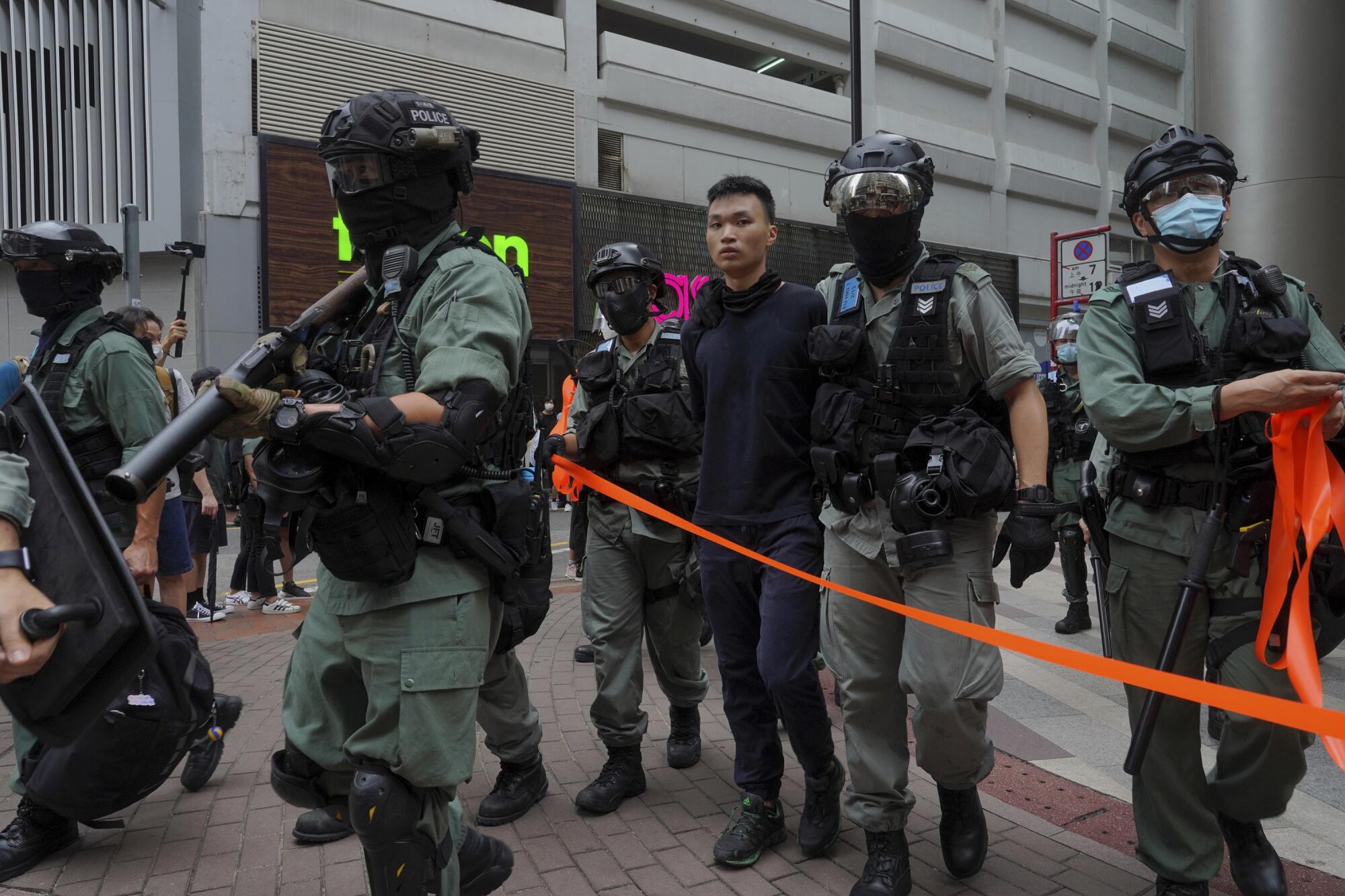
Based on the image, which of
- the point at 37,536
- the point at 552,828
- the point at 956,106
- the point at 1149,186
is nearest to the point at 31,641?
the point at 37,536

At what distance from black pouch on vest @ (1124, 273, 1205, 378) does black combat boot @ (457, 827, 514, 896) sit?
98.5 inches

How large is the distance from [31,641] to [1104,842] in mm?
3308

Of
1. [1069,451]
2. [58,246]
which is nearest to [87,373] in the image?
[58,246]

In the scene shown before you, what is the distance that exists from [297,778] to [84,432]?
190 cm

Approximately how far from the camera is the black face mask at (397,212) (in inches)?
105

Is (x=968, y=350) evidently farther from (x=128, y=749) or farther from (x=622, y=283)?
(x=128, y=749)

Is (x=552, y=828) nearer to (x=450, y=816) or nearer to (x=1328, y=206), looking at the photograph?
(x=450, y=816)

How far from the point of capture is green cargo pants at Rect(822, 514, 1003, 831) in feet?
9.49

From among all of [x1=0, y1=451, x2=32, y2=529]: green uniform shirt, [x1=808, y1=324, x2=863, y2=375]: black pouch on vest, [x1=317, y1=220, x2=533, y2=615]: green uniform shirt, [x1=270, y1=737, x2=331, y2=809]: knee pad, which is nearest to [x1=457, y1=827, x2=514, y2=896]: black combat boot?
[x1=270, y1=737, x2=331, y2=809]: knee pad

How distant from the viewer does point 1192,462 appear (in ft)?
9.42

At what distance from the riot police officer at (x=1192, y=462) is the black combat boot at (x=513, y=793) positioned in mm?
2154

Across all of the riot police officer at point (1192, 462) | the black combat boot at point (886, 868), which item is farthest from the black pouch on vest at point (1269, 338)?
the black combat boot at point (886, 868)

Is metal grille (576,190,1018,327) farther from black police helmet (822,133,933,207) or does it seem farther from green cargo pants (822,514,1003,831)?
green cargo pants (822,514,1003,831)

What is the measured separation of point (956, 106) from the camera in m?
24.1
